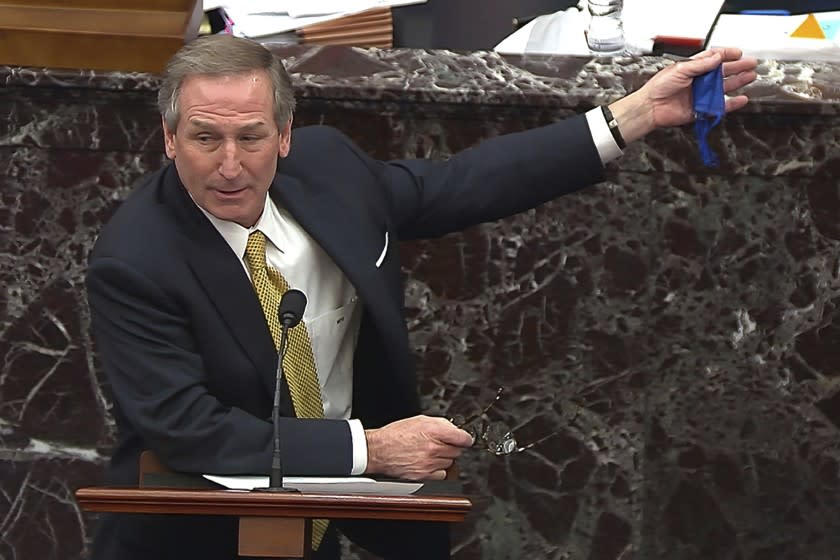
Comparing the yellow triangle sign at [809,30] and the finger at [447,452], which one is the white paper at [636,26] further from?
the finger at [447,452]

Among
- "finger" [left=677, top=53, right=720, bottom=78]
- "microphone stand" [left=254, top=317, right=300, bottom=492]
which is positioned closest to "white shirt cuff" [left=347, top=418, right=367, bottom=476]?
"microphone stand" [left=254, top=317, right=300, bottom=492]

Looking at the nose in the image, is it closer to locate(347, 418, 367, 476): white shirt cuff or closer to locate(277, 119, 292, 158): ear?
locate(277, 119, 292, 158): ear

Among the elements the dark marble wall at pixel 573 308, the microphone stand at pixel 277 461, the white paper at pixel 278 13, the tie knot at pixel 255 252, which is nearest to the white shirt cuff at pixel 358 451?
the microphone stand at pixel 277 461

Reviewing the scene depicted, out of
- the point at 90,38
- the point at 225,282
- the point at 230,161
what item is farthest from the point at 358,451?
the point at 90,38

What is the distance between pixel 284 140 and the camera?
6.94 ft

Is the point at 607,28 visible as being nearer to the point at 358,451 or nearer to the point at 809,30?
the point at 809,30

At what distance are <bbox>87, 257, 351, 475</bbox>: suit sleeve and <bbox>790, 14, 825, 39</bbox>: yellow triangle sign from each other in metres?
1.51

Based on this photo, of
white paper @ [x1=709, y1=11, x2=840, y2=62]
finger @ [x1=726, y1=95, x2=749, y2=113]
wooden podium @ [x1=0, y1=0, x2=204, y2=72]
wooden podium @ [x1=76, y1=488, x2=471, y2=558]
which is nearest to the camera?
wooden podium @ [x1=76, y1=488, x2=471, y2=558]

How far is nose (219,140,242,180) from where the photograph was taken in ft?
6.58

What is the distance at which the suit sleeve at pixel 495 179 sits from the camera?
7.59ft

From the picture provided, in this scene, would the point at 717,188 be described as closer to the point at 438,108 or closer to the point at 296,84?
the point at 438,108

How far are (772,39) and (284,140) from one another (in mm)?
1278

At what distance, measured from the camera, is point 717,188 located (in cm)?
274

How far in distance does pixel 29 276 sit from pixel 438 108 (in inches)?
30.0
